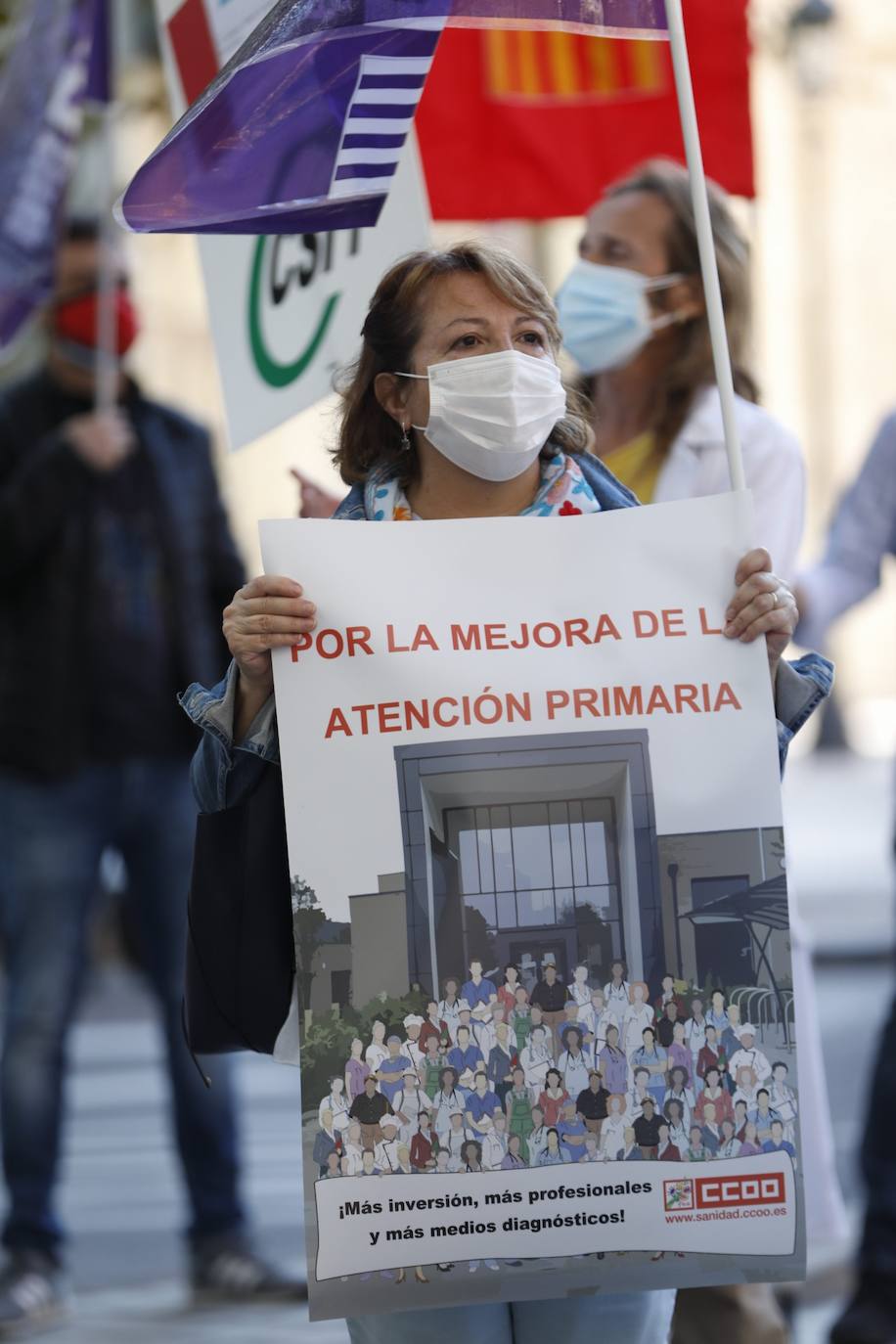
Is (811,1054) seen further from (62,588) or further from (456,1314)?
(62,588)

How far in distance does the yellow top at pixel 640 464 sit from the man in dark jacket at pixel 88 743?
151 cm

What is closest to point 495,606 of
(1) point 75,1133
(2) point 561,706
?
(2) point 561,706

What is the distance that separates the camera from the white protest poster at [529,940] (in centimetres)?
221

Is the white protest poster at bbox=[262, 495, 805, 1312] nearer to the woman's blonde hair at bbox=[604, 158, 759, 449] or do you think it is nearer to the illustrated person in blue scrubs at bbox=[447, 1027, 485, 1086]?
the illustrated person in blue scrubs at bbox=[447, 1027, 485, 1086]

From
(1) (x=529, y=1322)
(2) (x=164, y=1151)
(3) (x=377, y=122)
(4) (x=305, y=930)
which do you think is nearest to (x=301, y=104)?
(3) (x=377, y=122)

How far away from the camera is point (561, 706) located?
7.39ft

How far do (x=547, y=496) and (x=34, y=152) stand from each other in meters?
2.48

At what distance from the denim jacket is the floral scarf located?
0.27 m

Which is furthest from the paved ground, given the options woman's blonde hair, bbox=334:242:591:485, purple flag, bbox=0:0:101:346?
woman's blonde hair, bbox=334:242:591:485

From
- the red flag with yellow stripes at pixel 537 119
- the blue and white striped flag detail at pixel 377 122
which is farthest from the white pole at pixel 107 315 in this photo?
the blue and white striped flag detail at pixel 377 122

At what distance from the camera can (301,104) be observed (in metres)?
2.53

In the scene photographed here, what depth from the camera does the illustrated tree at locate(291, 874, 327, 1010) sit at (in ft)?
7.26

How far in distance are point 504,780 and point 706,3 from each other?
2.51 metres

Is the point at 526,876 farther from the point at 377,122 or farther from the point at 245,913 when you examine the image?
the point at 377,122
